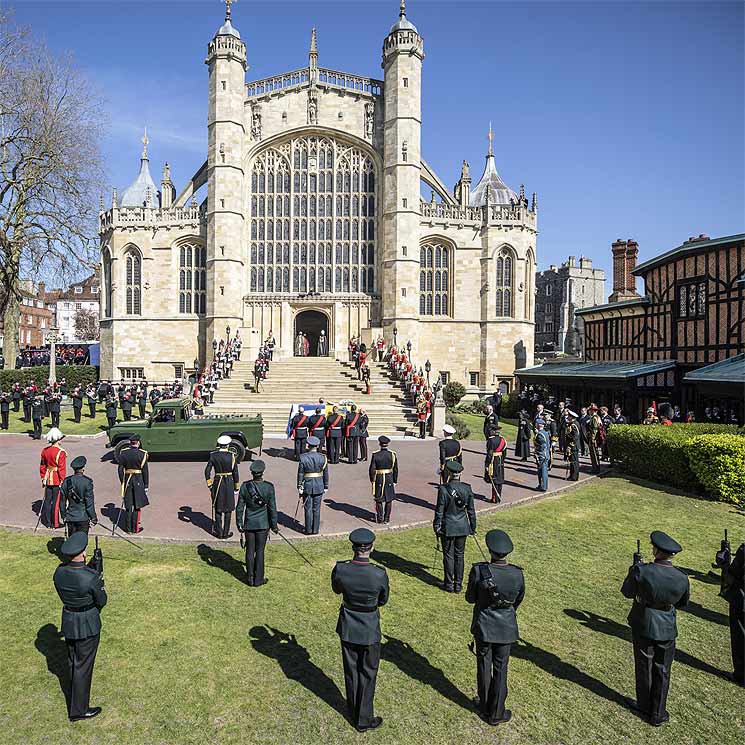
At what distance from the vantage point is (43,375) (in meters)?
32.6

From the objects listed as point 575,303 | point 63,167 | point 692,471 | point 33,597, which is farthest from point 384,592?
point 575,303

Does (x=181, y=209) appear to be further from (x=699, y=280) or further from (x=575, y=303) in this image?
(x=575, y=303)

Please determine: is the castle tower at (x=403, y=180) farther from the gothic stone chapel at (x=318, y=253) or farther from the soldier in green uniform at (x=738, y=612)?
the soldier in green uniform at (x=738, y=612)

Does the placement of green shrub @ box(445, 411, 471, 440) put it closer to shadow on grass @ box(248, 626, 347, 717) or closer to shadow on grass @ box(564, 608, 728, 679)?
shadow on grass @ box(564, 608, 728, 679)

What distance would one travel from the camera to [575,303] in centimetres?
7088

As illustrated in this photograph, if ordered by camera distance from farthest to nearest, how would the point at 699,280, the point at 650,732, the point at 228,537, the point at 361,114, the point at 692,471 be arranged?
1. the point at 361,114
2. the point at 699,280
3. the point at 692,471
4. the point at 228,537
5. the point at 650,732

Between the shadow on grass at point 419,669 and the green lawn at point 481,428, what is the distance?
16.9m

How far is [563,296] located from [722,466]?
60.7 meters

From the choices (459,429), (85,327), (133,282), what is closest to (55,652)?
(459,429)

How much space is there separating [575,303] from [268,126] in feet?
Result: 154

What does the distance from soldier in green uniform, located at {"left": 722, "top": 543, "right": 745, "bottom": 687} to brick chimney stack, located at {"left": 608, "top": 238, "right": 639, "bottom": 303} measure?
2898cm

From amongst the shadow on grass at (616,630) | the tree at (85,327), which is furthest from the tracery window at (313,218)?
the tree at (85,327)

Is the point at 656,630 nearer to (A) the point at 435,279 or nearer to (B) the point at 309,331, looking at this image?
(A) the point at 435,279

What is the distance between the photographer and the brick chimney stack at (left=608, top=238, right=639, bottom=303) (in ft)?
108
